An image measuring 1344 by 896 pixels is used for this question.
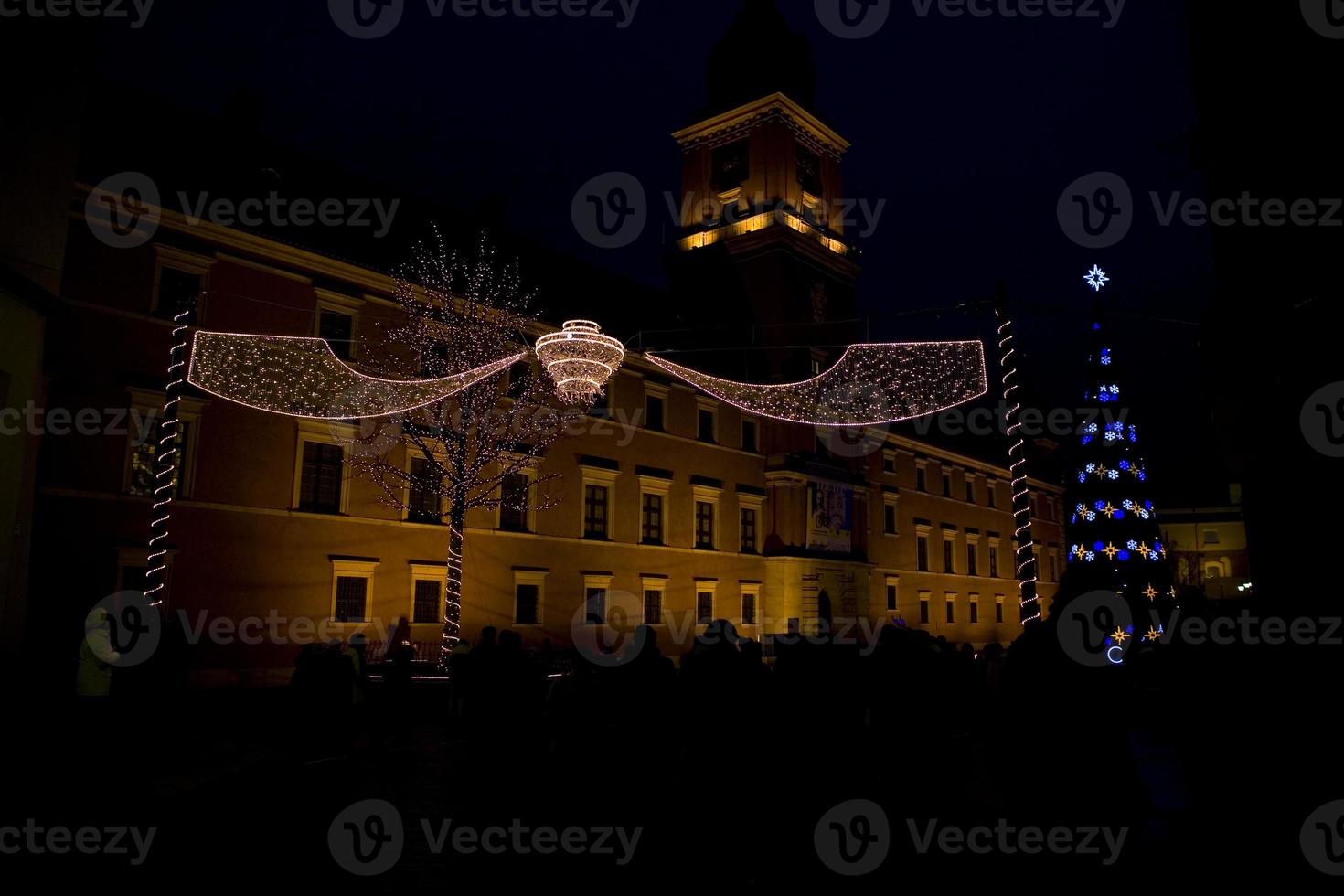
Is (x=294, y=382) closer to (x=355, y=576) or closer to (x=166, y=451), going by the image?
(x=355, y=576)

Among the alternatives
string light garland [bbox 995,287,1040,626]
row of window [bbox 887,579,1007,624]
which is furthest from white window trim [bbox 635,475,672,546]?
string light garland [bbox 995,287,1040,626]

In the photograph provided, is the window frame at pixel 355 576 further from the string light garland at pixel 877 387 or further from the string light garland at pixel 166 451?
the string light garland at pixel 166 451

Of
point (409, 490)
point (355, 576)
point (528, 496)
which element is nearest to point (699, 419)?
point (528, 496)

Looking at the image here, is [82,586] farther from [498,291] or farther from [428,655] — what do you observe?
[498,291]

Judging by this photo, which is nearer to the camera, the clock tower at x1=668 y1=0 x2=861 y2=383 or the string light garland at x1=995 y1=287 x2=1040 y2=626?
the string light garland at x1=995 y1=287 x2=1040 y2=626

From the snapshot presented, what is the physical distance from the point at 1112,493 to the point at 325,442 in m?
25.9

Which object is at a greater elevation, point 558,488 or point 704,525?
point 558,488

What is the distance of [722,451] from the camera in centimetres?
3206

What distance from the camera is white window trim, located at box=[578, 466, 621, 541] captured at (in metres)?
26.5

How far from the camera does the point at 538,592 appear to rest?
81.9ft

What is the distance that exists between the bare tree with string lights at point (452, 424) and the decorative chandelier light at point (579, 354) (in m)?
6.90

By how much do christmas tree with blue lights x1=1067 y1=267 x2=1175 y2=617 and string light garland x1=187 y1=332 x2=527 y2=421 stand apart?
70.9ft

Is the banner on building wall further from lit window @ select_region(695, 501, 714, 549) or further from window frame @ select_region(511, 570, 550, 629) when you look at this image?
window frame @ select_region(511, 570, 550, 629)

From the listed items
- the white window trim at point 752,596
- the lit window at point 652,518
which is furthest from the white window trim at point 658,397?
the white window trim at point 752,596
